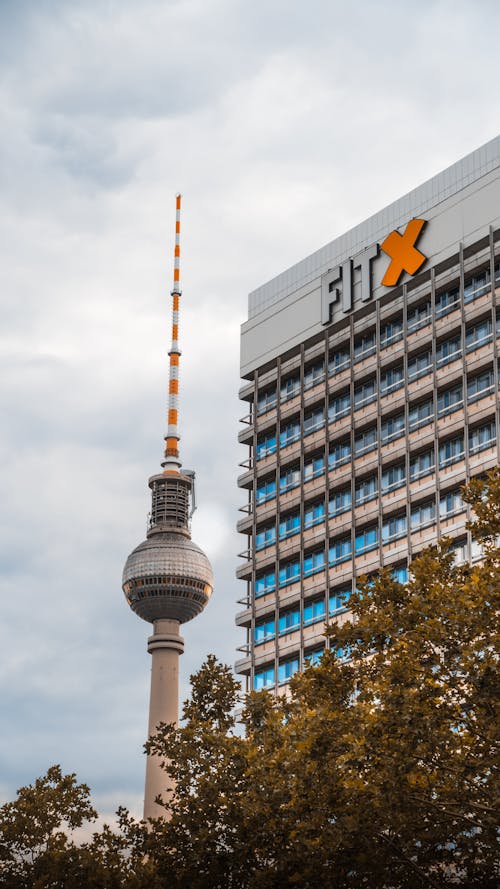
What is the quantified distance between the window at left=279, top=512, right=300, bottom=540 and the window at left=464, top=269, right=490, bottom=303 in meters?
21.0

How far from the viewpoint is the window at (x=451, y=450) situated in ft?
296

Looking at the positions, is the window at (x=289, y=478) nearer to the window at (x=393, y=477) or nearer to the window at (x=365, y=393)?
the window at (x=365, y=393)

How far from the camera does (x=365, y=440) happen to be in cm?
9931

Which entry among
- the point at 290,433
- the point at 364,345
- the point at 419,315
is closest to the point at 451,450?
the point at 419,315

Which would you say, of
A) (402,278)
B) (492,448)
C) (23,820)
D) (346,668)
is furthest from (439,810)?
(402,278)

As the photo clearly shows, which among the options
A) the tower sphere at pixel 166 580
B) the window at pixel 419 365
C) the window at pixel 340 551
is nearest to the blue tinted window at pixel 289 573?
the window at pixel 340 551

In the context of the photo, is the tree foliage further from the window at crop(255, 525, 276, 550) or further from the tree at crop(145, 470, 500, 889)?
the window at crop(255, 525, 276, 550)

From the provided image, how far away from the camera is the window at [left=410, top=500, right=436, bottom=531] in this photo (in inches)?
3570

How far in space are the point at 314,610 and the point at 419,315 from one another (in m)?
21.7

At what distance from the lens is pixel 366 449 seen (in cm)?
9831

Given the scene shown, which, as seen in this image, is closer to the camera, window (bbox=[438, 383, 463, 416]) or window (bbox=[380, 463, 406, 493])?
window (bbox=[438, 383, 463, 416])

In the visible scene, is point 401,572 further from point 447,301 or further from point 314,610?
point 447,301

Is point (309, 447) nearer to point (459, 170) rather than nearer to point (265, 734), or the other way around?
point (459, 170)

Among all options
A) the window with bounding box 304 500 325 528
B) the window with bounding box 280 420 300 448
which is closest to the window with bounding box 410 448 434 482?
the window with bounding box 304 500 325 528
